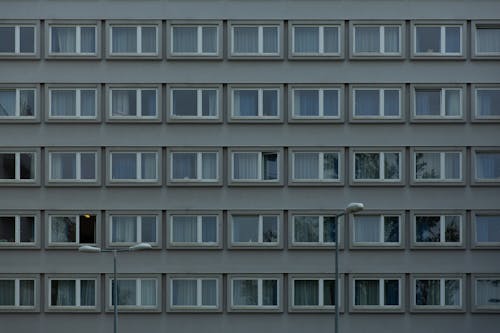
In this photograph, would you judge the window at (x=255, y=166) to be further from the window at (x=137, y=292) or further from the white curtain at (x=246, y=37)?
the window at (x=137, y=292)

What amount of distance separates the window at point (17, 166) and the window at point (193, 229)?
5594 mm

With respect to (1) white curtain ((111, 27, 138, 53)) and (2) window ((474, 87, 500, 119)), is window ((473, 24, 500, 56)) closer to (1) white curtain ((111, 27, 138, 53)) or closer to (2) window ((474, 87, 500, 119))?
(2) window ((474, 87, 500, 119))

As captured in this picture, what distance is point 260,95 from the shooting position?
37125 mm

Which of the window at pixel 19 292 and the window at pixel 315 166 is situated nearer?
the window at pixel 19 292

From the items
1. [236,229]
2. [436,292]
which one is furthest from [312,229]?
[436,292]

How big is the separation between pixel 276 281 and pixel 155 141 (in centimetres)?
694

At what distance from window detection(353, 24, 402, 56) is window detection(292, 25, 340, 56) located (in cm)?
79

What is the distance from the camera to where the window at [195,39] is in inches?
1462

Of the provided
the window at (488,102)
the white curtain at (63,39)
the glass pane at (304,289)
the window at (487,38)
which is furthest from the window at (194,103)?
the window at (487,38)

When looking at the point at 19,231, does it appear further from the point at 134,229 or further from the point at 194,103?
the point at 194,103

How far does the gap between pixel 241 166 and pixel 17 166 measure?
27.5 feet

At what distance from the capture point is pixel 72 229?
121 ft

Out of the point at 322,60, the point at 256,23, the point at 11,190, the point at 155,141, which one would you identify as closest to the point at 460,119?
the point at 322,60

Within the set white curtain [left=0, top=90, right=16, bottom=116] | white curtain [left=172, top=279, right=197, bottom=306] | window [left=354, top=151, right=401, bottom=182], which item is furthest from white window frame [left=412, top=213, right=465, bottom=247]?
white curtain [left=0, top=90, right=16, bottom=116]
